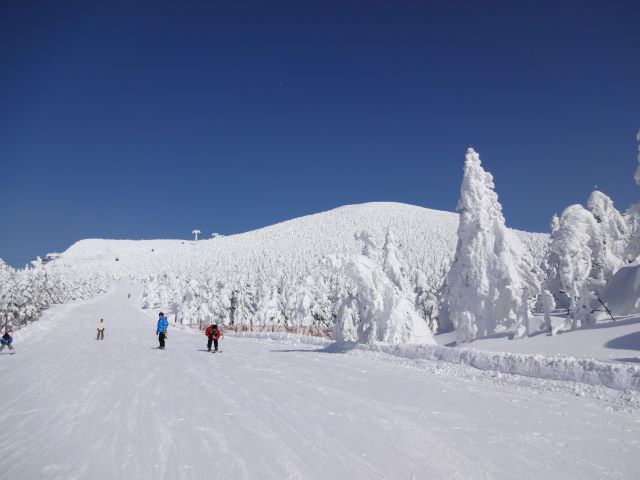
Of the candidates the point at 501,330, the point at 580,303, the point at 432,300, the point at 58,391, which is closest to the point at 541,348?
the point at 580,303

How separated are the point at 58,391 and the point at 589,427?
1222 cm

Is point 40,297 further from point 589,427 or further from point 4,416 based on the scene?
point 589,427

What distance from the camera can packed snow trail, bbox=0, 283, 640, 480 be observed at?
5832 millimetres

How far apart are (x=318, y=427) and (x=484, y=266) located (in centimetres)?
2880

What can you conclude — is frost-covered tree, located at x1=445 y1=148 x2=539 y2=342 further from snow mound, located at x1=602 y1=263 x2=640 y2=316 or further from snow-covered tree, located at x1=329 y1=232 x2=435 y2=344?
snow-covered tree, located at x1=329 y1=232 x2=435 y2=344

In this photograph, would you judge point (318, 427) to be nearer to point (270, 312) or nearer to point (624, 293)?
point (624, 293)

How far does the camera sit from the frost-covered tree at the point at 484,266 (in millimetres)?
32500

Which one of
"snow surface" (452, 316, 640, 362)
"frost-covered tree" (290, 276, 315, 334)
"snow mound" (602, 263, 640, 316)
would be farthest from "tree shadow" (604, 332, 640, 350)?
"frost-covered tree" (290, 276, 315, 334)

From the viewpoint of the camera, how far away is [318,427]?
758 cm

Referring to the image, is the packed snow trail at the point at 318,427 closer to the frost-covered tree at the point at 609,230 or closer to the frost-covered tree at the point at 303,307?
the frost-covered tree at the point at 609,230

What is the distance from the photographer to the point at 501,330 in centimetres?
3303

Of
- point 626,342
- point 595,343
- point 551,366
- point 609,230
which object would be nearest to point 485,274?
point 595,343

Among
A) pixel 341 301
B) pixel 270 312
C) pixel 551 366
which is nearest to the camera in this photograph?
pixel 551 366

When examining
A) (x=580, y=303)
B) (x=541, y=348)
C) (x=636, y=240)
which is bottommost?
(x=541, y=348)
